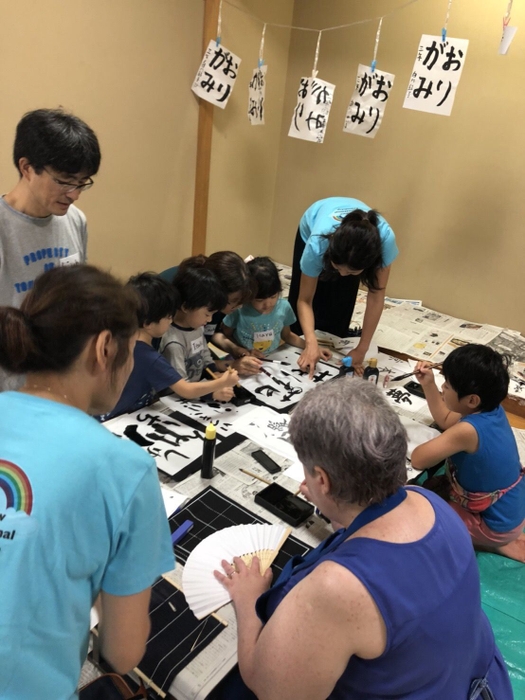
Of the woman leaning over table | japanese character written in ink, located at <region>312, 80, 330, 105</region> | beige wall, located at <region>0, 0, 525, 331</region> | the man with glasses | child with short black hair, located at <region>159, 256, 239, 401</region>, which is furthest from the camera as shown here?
japanese character written in ink, located at <region>312, 80, 330, 105</region>

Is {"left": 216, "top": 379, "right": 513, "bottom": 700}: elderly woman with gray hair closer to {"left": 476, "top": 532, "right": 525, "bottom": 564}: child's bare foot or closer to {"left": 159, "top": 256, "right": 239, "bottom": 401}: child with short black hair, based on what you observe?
{"left": 159, "top": 256, "right": 239, "bottom": 401}: child with short black hair

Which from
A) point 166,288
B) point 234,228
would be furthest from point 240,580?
point 234,228

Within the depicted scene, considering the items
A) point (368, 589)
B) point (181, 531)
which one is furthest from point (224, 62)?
point (368, 589)

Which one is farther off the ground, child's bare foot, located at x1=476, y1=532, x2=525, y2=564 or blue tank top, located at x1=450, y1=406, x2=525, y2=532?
blue tank top, located at x1=450, y1=406, x2=525, y2=532

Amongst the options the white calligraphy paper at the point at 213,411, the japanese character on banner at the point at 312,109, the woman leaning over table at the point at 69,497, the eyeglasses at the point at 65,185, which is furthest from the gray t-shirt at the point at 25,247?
the japanese character on banner at the point at 312,109

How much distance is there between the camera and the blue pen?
3.65 ft

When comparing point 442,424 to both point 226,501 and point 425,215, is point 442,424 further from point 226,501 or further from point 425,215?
point 425,215

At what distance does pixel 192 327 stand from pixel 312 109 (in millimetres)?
1562

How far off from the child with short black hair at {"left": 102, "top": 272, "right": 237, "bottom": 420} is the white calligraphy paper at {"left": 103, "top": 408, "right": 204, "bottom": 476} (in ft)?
0.26

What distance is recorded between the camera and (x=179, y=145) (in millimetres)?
2979

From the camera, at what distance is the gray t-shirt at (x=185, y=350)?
1782 mm

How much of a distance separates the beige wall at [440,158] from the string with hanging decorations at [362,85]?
12cm

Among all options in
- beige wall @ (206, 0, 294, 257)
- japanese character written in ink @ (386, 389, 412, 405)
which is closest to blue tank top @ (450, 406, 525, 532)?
japanese character written in ink @ (386, 389, 412, 405)

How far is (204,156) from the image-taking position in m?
3.11
